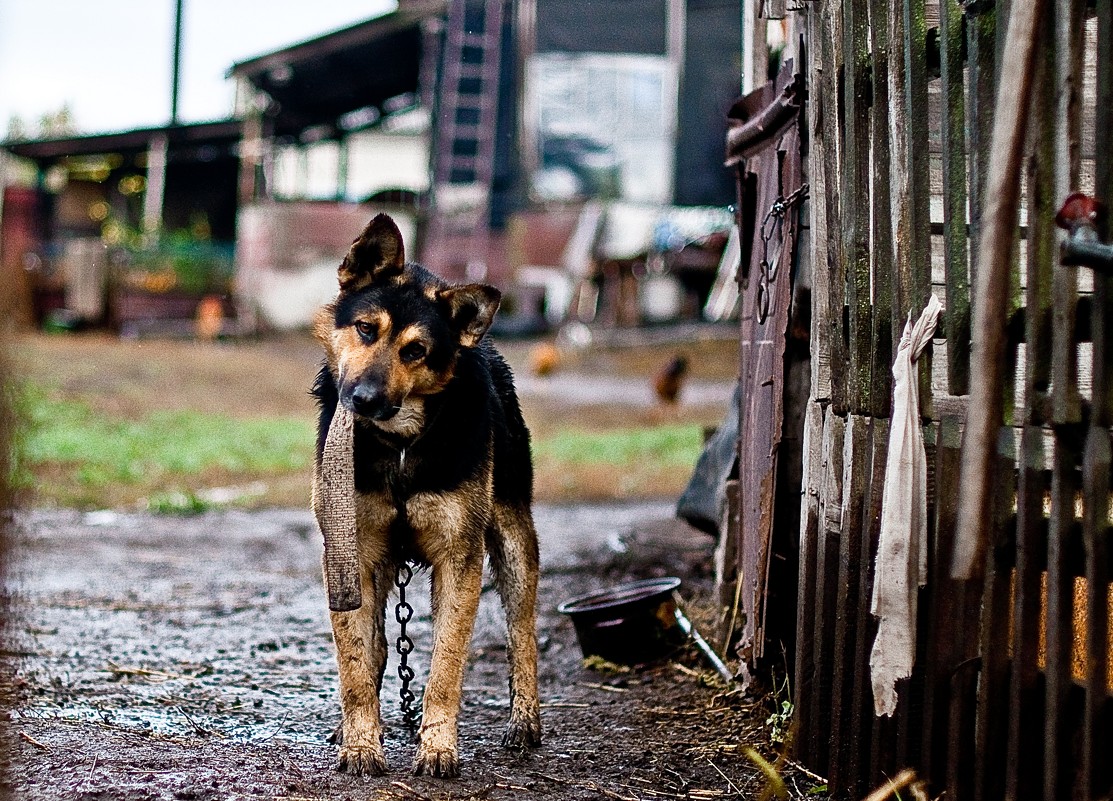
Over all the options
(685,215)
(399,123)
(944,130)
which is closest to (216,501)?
(944,130)


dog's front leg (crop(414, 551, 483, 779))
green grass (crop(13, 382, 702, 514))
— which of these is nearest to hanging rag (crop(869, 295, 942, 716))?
dog's front leg (crop(414, 551, 483, 779))

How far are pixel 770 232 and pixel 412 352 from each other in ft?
5.69

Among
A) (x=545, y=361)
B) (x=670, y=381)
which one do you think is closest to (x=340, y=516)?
(x=670, y=381)

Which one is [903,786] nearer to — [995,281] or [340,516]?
[995,281]

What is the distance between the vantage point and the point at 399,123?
4012 cm

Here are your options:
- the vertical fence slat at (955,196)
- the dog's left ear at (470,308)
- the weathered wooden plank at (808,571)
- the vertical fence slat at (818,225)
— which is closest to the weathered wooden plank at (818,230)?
the vertical fence slat at (818,225)

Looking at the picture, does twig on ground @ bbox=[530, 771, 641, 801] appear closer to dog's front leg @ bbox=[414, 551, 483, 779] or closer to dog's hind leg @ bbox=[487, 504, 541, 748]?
dog's front leg @ bbox=[414, 551, 483, 779]

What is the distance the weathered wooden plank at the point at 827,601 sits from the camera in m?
4.19

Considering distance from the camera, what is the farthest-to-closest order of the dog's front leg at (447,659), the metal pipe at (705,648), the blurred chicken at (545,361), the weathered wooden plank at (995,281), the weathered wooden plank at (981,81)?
1. the blurred chicken at (545,361)
2. the metal pipe at (705,648)
3. the dog's front leg at (447,659)
4. the weathered wooden plank at (981,81)
5. the weathered wooden plank at (995,281)

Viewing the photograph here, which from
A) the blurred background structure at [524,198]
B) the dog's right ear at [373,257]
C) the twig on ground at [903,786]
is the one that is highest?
the blurred background structure at [524,198]

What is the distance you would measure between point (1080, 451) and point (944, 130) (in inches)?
42.8

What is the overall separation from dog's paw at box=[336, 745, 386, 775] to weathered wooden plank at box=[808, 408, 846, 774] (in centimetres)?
154

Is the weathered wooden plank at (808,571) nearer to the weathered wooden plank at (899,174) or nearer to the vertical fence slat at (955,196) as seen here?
the weathered wooden plank at (899,174)

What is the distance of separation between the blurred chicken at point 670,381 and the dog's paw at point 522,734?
13.3m
